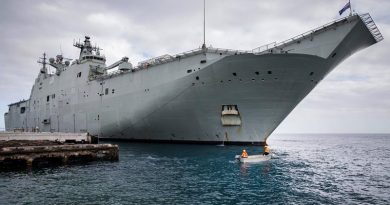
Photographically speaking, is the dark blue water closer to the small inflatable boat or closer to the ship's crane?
the small inflatable boat

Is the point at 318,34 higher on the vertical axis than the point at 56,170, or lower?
higher

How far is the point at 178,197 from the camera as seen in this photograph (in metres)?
13.5

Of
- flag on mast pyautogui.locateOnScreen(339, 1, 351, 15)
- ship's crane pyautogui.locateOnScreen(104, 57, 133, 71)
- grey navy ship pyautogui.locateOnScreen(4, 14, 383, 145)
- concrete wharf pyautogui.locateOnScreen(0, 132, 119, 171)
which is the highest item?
flag on mast pyautogui.locateOnScreen(339, 1, 351, 15)

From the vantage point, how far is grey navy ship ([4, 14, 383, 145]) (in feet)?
91.9

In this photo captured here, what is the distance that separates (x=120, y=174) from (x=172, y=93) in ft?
53.7

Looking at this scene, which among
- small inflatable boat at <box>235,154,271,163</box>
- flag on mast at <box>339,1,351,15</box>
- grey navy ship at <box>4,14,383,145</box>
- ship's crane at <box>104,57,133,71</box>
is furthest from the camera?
ship's crane at <box>104,57,133,71</box>

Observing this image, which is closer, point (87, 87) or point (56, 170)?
point (56, 170)

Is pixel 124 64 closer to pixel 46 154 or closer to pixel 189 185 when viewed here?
pixel 46 154

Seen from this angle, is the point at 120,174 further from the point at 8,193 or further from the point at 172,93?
the point at 172,93

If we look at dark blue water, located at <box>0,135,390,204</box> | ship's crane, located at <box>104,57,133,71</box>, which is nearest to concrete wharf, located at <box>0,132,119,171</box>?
dark blue water, located at <box>0,135,390,204</box>

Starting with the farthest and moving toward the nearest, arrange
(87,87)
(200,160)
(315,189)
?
(87,87), (200,160), (315,189)

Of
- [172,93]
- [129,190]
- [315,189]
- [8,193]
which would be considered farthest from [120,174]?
[172,93]

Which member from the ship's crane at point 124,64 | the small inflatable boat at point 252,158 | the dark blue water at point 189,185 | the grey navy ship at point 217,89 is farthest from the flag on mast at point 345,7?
the ship's crane at point 124,64

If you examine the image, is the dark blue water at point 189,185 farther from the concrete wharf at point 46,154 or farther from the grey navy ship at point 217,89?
the grey navy ship at point 217,89
